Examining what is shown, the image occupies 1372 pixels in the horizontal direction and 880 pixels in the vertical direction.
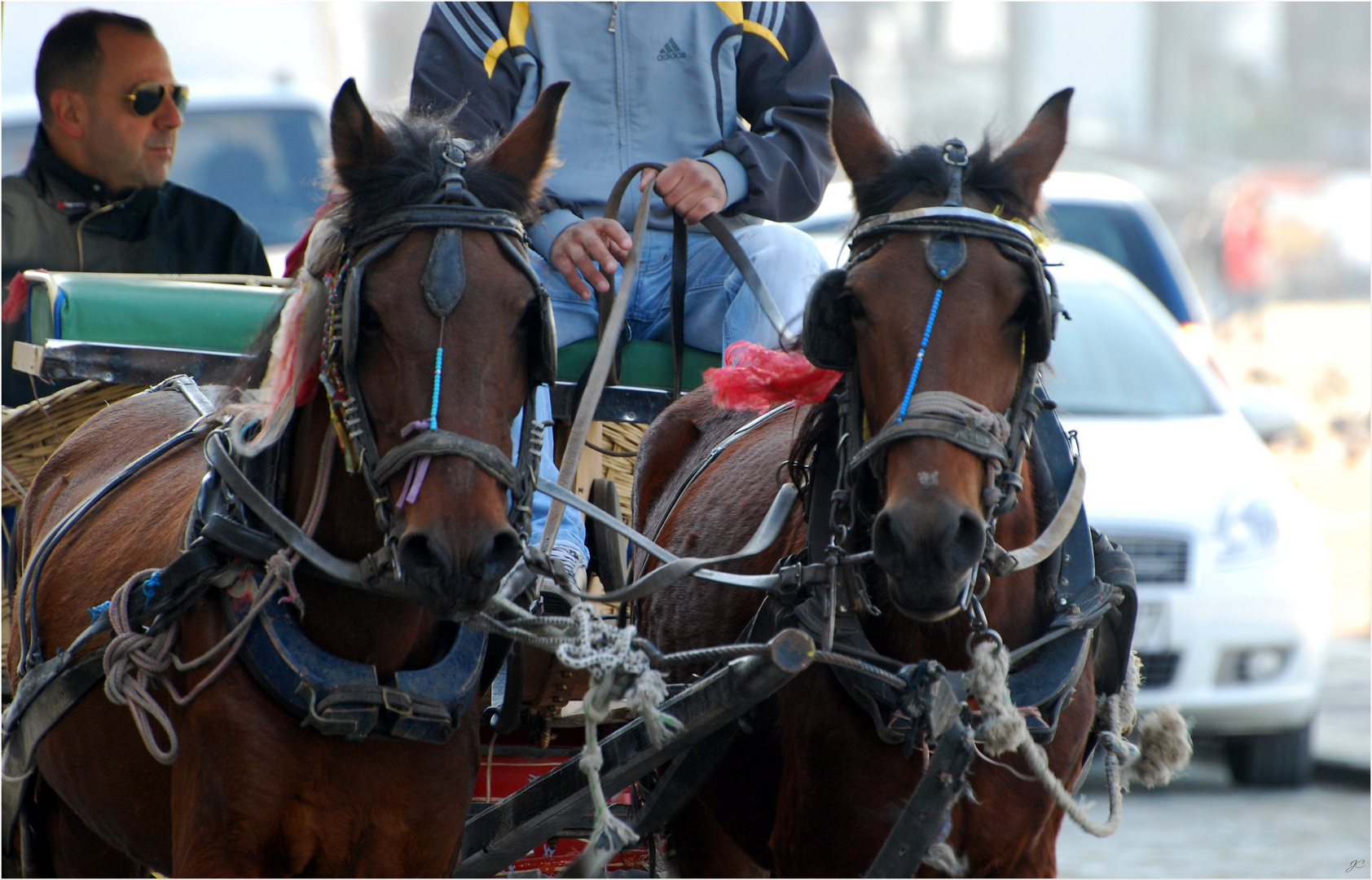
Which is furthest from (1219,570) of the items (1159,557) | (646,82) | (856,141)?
(856,141)

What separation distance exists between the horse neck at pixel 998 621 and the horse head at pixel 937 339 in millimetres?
234

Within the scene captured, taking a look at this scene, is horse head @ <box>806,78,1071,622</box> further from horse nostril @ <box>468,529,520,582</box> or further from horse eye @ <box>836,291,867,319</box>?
horse nostril @ <box>468,529,520,582</box>

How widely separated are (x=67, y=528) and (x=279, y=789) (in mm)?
1048

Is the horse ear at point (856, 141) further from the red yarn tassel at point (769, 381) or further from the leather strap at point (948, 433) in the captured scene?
the leather strap at point (948, 433)

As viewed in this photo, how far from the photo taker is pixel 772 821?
3.07m

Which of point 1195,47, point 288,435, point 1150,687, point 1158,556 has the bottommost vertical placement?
point 1150,687

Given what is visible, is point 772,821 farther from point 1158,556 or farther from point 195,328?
point 1158,556

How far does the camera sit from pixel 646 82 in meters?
3.79

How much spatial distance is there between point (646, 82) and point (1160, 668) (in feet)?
11.2

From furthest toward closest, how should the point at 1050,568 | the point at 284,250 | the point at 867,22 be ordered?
the point at 867,22 < the point at 284,250 < the point at 1050,568

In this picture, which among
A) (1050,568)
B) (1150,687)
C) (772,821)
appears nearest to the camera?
(1050,568)

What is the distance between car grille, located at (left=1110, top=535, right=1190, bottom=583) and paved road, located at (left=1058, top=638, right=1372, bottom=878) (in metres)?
0.89

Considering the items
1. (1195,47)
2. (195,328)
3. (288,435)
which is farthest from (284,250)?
(1195,47)

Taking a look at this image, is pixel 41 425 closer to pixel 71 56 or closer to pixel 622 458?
pixel 71 56
